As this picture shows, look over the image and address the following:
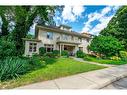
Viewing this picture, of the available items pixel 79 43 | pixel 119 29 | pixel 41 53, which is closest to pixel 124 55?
pixel 119 29

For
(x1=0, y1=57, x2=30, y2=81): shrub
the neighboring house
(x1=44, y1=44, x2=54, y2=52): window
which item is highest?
the neighboring house

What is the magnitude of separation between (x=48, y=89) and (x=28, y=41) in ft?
54.0

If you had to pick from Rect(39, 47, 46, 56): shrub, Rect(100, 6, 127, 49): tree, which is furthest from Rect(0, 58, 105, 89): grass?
Rect(100, 6, 127, 49): tree

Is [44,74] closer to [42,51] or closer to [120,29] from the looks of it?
[42,51]

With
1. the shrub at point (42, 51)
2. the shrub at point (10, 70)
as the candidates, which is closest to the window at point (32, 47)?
the shrub at point (42, 51)

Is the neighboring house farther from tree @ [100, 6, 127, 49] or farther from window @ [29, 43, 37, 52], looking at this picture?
tree @ [100, 6, 127, 49]

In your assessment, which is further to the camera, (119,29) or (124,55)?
(119,29)

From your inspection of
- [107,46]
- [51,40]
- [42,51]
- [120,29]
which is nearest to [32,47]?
[42,51]

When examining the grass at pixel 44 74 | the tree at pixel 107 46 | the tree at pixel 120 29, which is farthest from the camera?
the tree at pixel 120 29

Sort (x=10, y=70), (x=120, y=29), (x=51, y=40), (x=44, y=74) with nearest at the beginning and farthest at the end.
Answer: (x=10, y=70) < (x=44, y=74) < (x=51, y=40) < (x=120, y=29)

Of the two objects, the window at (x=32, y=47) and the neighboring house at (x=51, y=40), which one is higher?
the neighboring house at (x=51, y=40)

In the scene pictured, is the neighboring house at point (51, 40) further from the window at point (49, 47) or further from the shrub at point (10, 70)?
the shrub at point (10, 70)
